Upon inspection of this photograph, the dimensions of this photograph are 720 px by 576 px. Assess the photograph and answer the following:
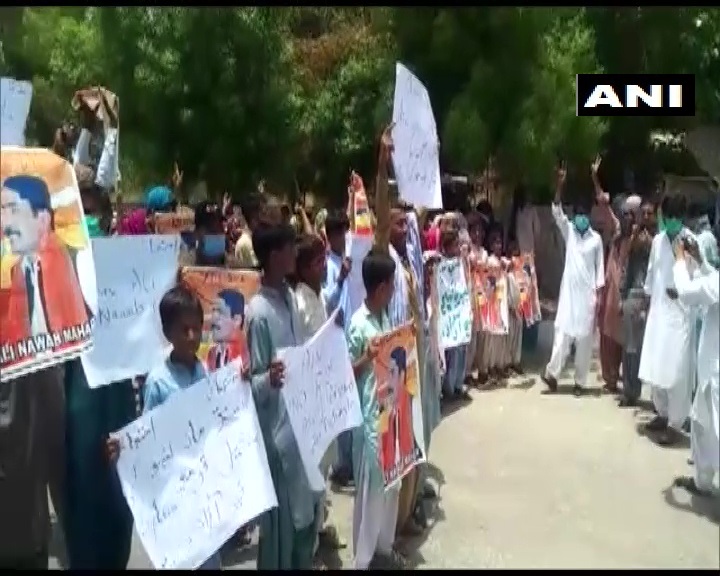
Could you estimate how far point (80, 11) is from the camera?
16906 millimetres

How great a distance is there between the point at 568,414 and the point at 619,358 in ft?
3.13

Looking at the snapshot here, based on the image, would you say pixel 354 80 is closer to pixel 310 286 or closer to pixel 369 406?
pixel 310 286

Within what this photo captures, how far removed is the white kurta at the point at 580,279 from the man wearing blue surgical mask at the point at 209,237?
3.88 meters

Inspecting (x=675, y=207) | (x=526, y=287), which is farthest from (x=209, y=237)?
(x=526, y=287)

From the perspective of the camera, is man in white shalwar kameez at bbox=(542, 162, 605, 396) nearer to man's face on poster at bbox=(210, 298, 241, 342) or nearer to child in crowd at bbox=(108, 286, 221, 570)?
man's face on poster at bbox=(210, 298, 241, 342)

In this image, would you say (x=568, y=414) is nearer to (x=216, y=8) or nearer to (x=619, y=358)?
(x=619, y=358)

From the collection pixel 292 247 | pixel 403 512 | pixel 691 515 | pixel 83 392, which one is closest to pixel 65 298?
pixel 83 392

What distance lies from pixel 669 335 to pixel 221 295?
351cm

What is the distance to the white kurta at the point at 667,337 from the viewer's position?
21.8 ft

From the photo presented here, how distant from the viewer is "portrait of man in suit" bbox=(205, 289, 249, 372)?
14.9 ft

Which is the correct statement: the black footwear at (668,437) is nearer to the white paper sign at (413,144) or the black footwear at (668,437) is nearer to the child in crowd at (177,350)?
the white paper sign at (413,144)

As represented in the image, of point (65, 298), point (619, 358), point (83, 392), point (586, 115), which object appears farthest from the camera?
point (586, 115)

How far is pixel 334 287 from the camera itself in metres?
5.73

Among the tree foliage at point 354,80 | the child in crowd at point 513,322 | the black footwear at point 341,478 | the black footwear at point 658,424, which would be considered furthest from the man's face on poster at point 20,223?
the tree foliage at point 354,80
